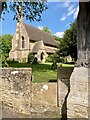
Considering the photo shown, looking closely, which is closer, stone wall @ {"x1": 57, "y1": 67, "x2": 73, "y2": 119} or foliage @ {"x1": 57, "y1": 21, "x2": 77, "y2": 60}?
stone wall @ {"x1": 57, "y1": 67, "x2": 73, "y2": 119}

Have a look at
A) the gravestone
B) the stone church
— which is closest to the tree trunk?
the gravestone

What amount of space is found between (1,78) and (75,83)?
9.47ft

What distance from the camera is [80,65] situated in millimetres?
6512

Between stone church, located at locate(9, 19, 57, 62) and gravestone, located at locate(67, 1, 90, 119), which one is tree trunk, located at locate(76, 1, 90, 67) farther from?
stone church, located at locate(9, 19, 57, 62)

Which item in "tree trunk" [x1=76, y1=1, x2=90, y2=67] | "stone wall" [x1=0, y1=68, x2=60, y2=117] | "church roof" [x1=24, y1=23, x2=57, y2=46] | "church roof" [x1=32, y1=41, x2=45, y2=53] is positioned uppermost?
"church roof" [x1=24, y1=23, x2=57, y2=46]

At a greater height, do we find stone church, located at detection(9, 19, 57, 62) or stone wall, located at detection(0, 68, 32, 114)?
stone church, located at detection(9, 19, 57, 62)

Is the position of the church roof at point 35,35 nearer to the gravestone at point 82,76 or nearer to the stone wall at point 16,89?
the stone wall at point 16,89

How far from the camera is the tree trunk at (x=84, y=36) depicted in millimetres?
6418

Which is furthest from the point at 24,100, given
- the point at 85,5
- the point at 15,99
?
the point at 85,5

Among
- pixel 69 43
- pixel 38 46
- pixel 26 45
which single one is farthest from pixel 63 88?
pixel 26 45

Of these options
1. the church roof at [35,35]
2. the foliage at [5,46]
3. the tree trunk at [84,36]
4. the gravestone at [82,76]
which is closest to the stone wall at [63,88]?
the gravestone at [82,76]

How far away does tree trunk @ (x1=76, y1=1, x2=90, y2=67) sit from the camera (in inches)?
253

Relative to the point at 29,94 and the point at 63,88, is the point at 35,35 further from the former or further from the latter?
the point at 63,88

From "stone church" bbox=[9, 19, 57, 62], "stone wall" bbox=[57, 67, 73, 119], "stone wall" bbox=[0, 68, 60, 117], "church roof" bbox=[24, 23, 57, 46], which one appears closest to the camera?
"stone wall" bbox=[57, 67, 73, 119]
